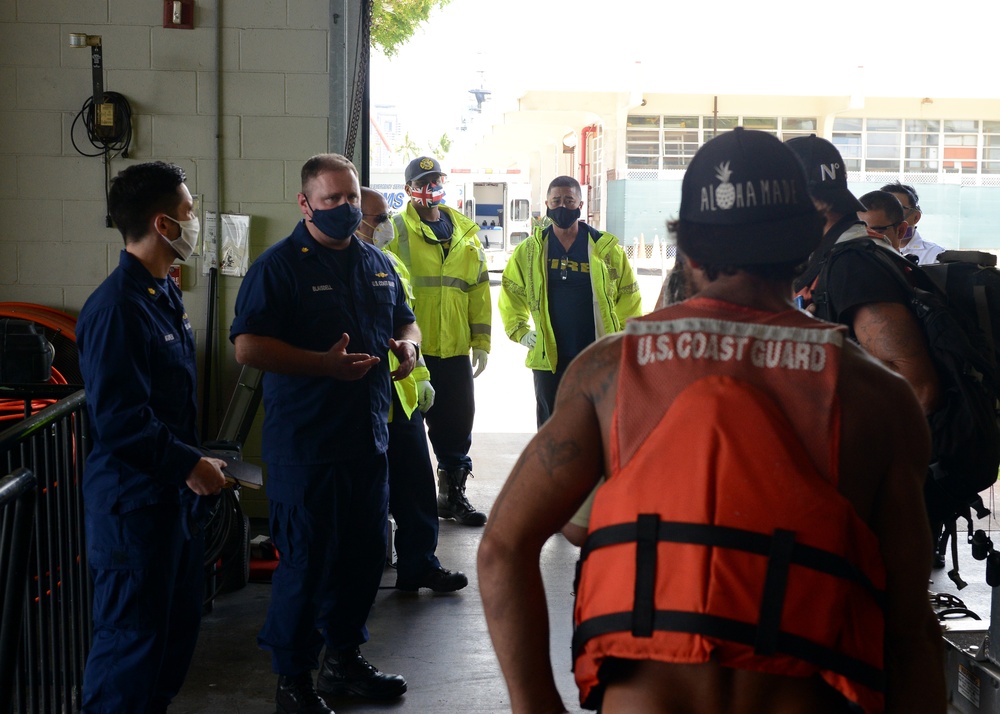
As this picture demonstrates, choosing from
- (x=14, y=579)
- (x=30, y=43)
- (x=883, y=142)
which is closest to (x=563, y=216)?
(x=30, y=43)

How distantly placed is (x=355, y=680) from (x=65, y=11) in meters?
3.79

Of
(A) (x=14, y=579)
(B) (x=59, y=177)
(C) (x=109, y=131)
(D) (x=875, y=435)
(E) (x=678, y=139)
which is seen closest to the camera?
(D) (x=875, y=435)

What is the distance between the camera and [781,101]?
23.5 metres

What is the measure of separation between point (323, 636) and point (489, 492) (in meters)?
3.22

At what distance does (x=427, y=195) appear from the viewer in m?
5.86

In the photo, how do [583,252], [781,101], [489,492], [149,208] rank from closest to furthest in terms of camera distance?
[149,208], [583,252], [489,492], [781,101]

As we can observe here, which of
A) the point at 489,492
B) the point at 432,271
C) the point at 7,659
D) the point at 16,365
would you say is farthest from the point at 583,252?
the point at 7,659

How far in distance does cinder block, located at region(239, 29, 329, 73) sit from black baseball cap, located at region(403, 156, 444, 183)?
81cm

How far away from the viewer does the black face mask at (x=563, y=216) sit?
630 cm

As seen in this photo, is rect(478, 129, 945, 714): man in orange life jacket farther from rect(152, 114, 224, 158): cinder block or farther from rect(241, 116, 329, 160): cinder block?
rect(152, 114, 224, 158): cinder block

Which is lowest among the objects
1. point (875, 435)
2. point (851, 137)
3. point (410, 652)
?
point (410, 652)

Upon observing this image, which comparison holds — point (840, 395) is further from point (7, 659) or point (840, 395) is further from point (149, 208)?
point (149, 208)

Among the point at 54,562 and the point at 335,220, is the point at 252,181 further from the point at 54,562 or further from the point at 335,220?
the point at 54,562

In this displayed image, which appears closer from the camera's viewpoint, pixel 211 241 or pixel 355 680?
pixel 355 680
